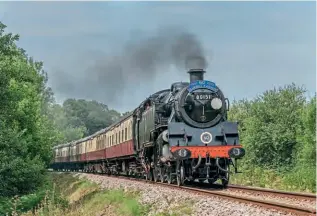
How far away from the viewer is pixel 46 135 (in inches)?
1356

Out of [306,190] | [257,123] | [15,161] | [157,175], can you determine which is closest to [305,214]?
[306,190]

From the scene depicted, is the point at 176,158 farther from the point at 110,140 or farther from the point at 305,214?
the point at 110,140

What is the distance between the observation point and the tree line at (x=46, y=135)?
22.0m

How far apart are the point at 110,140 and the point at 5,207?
605 inches

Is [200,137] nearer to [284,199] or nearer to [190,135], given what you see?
[190,135]

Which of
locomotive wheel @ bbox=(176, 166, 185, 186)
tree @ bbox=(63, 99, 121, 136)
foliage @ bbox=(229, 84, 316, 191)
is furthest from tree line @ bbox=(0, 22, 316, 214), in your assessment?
tree @ bbox=(63, 99, 121, 136)

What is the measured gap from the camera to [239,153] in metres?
18.3

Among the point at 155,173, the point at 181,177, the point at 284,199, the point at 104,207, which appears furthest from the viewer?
the point at 155,173

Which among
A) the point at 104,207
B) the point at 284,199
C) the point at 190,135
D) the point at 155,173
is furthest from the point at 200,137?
the point at 284,199

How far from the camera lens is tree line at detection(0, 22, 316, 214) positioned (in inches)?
866

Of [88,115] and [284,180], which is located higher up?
[88,115]

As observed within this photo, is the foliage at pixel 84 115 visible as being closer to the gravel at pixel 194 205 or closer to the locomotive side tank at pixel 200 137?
the locomotive side tank at pixel 200 137

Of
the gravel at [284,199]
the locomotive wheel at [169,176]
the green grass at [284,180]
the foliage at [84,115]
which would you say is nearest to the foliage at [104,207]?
the locomotive wheel at [169,176]

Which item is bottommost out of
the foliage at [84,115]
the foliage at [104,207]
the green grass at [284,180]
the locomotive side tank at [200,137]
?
the foliage at [104,207]
